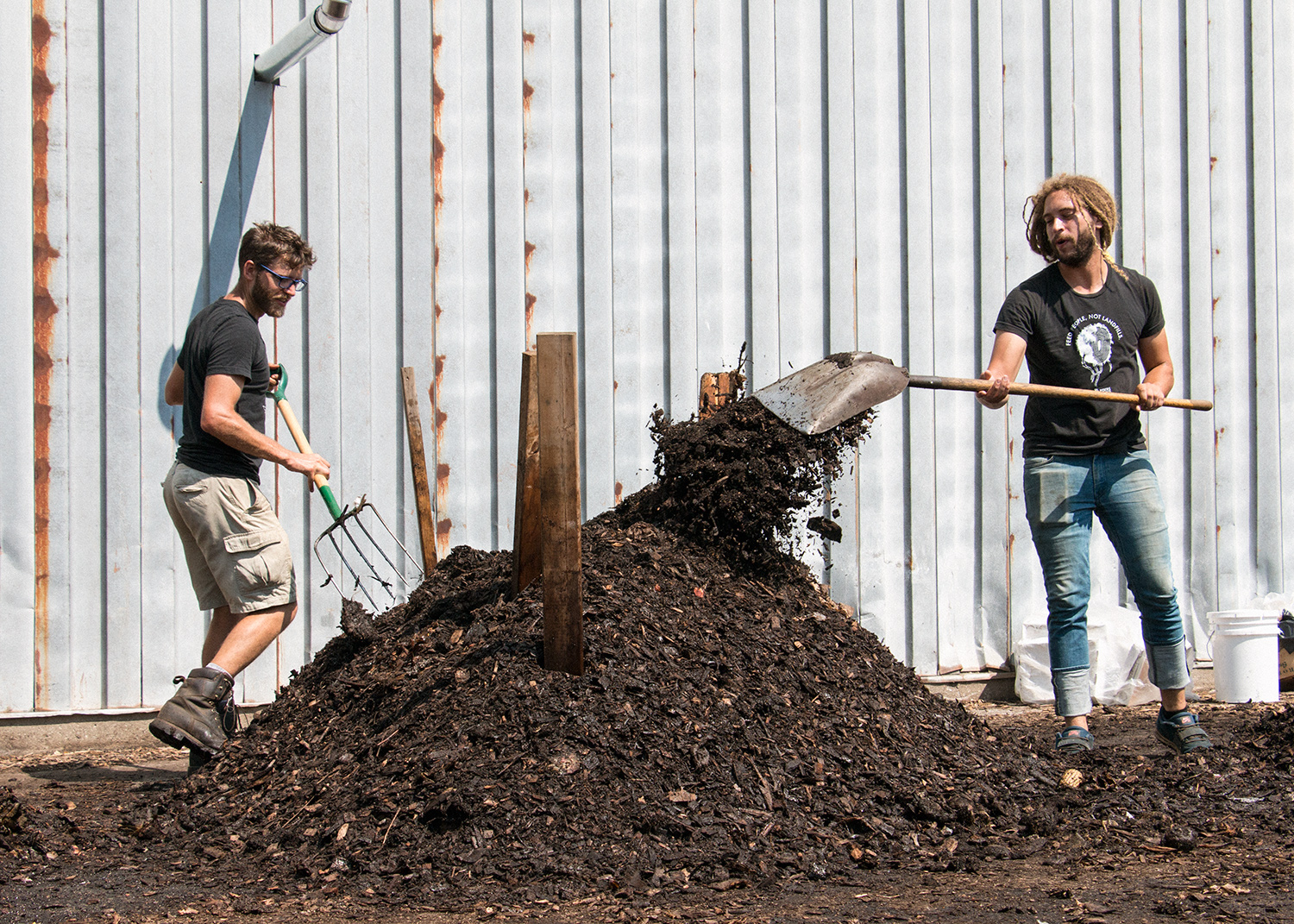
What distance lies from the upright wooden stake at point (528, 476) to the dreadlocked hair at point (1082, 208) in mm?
1839

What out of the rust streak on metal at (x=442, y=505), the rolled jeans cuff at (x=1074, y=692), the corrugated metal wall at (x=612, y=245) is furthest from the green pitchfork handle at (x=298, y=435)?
the rolled jeans cuff at (x=1074, y=692)

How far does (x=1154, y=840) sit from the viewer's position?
2865 millimetres

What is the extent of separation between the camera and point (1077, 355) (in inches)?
145

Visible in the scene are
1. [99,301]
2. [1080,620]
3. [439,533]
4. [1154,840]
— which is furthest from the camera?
[439,533]

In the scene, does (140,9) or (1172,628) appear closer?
(1172,628)

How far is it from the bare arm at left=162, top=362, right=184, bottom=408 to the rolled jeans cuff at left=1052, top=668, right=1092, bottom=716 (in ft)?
10.6

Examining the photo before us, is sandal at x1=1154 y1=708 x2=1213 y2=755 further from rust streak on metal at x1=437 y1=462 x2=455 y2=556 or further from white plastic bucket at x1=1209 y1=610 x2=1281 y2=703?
rust streak on metal at x1=437 y1=462 x2=455 y2=556

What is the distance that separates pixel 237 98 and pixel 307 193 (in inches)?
18.8

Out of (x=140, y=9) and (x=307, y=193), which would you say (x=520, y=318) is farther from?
(x=140, y=9)

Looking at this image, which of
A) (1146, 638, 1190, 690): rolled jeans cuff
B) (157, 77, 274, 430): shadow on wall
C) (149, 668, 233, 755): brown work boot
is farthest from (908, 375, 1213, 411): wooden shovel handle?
(157, 77, 274, 430): shadow on wall

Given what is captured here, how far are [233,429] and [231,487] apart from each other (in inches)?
10.1

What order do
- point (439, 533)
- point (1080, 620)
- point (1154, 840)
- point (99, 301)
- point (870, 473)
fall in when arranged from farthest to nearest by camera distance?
point (870, 473) < point (439, 533) < point (99, 301) < point (1080, 620) < point (1154, 840)

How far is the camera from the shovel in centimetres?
358

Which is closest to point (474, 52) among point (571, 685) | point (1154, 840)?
point (571, 685)
